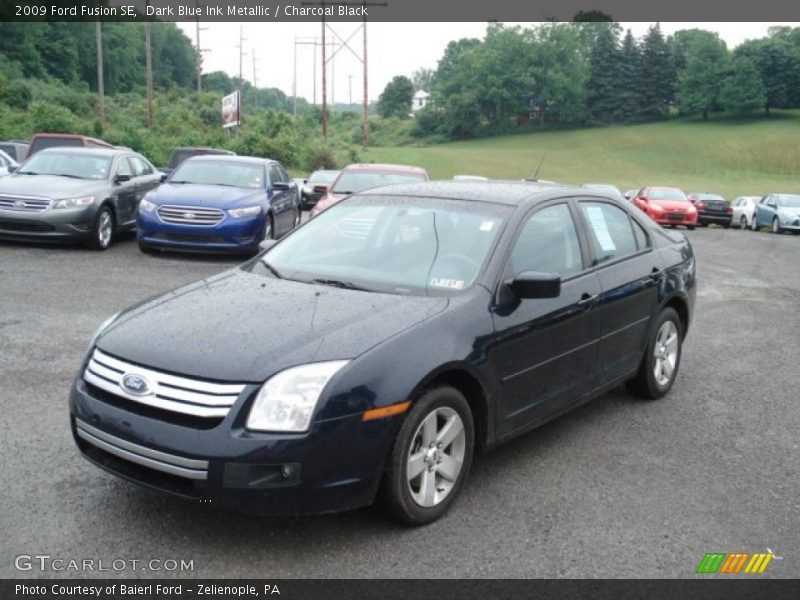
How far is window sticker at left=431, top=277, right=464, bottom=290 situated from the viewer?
171 inches

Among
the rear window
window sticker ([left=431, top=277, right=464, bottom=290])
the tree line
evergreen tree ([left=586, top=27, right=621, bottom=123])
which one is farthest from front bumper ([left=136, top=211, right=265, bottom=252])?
evergreen tree ([left=586, top=27, right=621, bottom=123])

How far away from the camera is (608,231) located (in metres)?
5.55

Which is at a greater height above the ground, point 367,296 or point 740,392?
point 367,296

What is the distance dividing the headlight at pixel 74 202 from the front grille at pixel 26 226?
0.32 m

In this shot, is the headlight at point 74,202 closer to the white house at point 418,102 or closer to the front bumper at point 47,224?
the front bumper at point 47,224

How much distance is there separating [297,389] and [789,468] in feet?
10.2

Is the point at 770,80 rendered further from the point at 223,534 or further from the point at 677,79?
the point at 223,534

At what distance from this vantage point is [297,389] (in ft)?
11.4

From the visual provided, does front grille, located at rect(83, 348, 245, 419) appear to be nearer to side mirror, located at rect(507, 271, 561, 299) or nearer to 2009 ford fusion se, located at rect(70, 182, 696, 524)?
2009 ford fusion se, located at rect(70, 182, 696, 524)

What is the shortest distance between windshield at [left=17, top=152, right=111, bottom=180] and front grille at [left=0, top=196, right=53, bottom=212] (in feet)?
3.90

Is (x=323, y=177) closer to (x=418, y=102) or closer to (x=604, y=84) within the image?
(x=604, y=84)

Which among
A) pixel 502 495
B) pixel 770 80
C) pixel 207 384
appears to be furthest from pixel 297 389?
pixel 770 80

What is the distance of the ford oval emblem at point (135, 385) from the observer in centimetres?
356

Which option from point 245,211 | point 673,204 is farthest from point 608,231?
point 673,204
